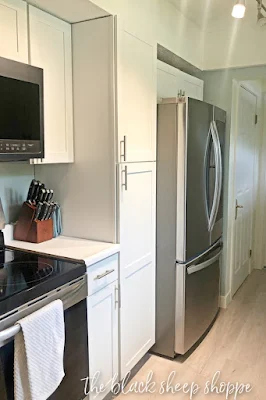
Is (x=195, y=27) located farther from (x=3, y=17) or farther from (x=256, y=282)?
(x=256, y=282)

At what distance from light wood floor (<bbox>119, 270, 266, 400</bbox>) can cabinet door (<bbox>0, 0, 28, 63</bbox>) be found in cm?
196

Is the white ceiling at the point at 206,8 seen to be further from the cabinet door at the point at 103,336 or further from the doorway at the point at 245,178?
the cabinet door at the point at 103,336

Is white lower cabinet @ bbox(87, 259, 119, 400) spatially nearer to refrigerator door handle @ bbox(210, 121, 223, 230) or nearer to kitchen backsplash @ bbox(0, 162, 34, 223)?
kitchen backsplash @ bbox(0, 162, 34, 223)

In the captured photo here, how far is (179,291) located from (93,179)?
0.97 meters

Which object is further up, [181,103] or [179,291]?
[181,103]

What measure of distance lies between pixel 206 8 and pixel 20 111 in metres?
1.76

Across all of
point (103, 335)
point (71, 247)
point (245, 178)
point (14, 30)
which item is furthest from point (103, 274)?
point (245, 178)

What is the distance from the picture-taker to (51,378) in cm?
145

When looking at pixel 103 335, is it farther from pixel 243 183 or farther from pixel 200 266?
pixel 243 183

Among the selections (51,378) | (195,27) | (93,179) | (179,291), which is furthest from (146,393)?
(195,27)

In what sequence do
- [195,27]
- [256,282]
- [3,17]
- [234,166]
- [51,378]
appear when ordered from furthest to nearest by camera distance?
[256,282] → [234,166] → [195,27] → [3,17] → [51,378]

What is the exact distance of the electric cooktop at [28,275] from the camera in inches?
52.8

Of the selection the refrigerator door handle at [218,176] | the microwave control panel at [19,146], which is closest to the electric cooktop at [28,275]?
the microwave control panel at [19,146]

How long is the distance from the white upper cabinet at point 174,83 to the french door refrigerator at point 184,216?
296 mm
